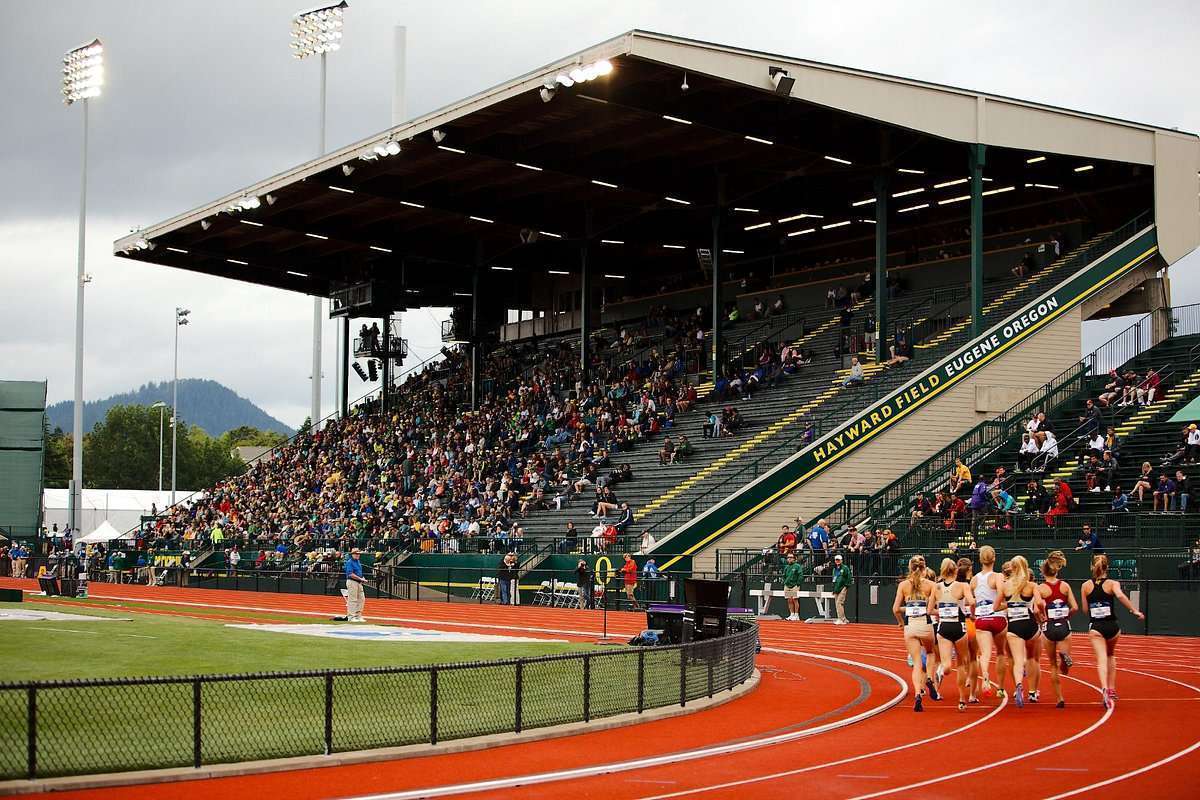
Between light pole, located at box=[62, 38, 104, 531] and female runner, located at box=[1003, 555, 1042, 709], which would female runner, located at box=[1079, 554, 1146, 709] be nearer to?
female runner, located at box=[1003, 555, 1042, 709]

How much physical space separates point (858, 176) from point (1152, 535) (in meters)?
17.2

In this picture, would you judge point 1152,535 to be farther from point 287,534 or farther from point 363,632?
point 287,534

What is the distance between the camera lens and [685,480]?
3897 cm

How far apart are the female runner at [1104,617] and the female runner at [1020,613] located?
0.58 m

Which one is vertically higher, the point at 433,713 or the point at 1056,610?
the point at 1056,610

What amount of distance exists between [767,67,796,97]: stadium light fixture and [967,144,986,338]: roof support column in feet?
22.8

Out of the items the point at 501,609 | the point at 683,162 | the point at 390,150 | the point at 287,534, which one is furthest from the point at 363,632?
the point at 287,534

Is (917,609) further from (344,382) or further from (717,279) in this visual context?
(344,382)

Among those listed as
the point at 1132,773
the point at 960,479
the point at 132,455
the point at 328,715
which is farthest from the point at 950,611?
the point at 132,455

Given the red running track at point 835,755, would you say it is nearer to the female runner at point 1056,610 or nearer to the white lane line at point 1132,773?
the white lane line at point 1132,773

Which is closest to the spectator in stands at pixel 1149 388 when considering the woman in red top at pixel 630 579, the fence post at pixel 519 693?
the woman in red top at pixel 630 579

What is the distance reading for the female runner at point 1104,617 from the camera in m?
15.3

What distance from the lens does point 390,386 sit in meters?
61.7

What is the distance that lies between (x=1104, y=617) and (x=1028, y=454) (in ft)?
66.6
